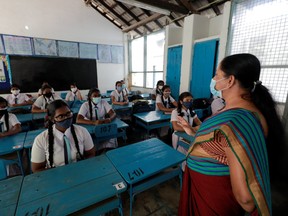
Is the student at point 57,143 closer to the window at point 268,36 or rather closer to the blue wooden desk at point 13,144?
the blue wooden desk at point 13,144

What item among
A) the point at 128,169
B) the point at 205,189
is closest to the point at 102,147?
the point at 128,169

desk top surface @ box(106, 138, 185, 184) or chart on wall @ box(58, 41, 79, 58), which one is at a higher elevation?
chart on wall @ box(58, 41, 79, 58)

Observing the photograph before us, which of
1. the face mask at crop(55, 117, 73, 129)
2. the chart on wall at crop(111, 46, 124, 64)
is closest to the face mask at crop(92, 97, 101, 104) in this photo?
the face mask at crop(55, 117, 73, 129)

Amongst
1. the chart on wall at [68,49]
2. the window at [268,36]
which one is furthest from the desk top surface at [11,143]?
the chart on wall at [68,49]

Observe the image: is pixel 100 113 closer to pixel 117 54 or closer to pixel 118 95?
pixel 118 95

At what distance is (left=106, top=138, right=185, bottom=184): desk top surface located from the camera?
1205 mm

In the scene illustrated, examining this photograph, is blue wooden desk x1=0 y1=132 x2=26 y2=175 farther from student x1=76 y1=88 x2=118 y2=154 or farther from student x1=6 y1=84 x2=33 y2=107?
student x1=6 y1=84 x2=33 y2=107

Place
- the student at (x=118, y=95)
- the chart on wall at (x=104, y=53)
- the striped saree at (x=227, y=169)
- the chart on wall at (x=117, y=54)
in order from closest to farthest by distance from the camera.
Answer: the striped saree at (x=227, y=169) → the student at (x=118, y=95) → the chart on wall at (x=104, y=53) → the chart on wall at (x=117, y=54)

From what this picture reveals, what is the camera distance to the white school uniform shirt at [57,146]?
4.21 feet

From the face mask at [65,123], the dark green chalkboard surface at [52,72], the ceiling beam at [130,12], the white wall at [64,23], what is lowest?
the face mask at [65,123]

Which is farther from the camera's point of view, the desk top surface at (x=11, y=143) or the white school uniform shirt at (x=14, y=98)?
the white school uniform shirt at (x=14, y=98)

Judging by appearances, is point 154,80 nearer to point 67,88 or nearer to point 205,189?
point 67,88

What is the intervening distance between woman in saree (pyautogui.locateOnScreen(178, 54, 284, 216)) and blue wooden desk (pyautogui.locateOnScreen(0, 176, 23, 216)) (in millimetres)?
1081

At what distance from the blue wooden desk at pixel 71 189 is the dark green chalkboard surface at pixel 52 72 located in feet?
19.5
